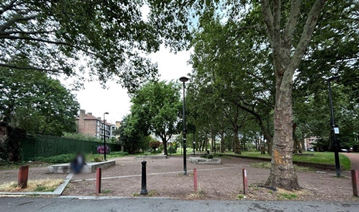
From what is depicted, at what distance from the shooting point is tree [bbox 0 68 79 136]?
21269 mm

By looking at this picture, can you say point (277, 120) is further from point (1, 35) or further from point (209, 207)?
point (1, 35)

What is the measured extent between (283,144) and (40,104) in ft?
102

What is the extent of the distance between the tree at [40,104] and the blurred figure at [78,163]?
17.3 meters

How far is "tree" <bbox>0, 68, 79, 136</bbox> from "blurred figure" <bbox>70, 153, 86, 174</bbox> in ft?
56.9

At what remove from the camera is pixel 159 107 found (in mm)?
28281

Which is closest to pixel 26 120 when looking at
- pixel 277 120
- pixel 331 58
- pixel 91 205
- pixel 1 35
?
pixel 1 35

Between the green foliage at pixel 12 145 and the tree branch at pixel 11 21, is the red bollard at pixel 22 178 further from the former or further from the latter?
the green foliage at pixel 12 145

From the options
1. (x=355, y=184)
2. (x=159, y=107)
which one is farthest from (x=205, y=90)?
(x=355, y=184)

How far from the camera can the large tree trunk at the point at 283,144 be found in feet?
21.2

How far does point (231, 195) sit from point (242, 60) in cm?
892

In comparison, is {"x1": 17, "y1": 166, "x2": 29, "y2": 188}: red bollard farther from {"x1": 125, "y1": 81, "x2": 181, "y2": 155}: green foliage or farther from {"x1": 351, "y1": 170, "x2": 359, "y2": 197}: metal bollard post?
{"x1": 125, "y1": 81, "x2": 181, "y2": 155}: green foliage

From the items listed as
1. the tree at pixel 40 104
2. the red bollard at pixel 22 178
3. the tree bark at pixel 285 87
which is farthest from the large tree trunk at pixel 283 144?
the tree at pixel 40 104

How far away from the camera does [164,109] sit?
89.1 feet

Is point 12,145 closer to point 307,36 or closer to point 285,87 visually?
point 285,87
